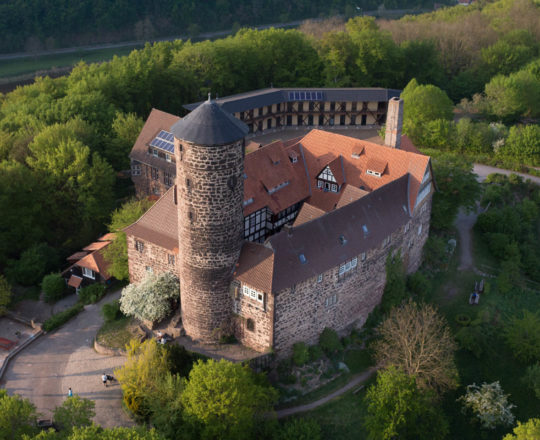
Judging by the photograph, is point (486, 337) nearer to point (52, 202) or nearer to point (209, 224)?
point (209, 224)

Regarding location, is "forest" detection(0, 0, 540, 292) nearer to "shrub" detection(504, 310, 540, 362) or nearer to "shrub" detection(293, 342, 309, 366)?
"shrub" detection(293, 342, 309, 366)

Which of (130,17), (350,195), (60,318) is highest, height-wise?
(130,17)

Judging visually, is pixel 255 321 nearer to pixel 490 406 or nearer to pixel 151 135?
pixel 490 406

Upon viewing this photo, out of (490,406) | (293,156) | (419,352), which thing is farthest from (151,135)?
(490,406)

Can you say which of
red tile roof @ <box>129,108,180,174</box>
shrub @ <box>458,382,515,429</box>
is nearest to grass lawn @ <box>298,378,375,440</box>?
shrub @ <box>458,382,515,429</box>

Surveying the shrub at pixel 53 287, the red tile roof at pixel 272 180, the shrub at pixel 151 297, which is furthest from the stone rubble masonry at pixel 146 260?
the shrub at pixel 53 287

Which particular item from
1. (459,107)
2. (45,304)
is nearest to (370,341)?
(45,304)
